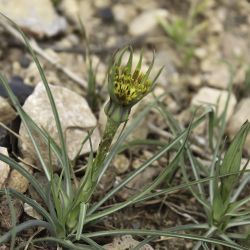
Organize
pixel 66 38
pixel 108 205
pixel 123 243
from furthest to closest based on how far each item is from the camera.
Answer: pixel 66 38 → pixel 108 205 → pixel 123 243

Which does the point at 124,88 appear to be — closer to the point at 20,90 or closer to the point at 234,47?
the point at 20,90

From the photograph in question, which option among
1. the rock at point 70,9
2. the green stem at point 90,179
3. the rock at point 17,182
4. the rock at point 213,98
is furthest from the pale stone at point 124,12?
the green stem at point 90,179

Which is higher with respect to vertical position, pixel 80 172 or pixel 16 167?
pixel 16 167

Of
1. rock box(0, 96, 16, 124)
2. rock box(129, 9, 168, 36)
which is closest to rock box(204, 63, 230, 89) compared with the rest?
rock box(129, 9, 168, 36)

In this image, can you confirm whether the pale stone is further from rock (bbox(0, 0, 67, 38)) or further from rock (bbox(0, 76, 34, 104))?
rock (bbox(0, 76, 34, 104))

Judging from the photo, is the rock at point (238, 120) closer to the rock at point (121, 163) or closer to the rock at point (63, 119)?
the rock at point (121, 163)

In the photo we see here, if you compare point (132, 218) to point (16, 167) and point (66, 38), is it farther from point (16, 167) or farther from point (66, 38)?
point (66, 38)

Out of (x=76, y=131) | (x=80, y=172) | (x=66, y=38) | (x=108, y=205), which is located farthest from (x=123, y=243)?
(x=66, y=38)

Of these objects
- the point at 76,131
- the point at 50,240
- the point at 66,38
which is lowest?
the point at 50,240
